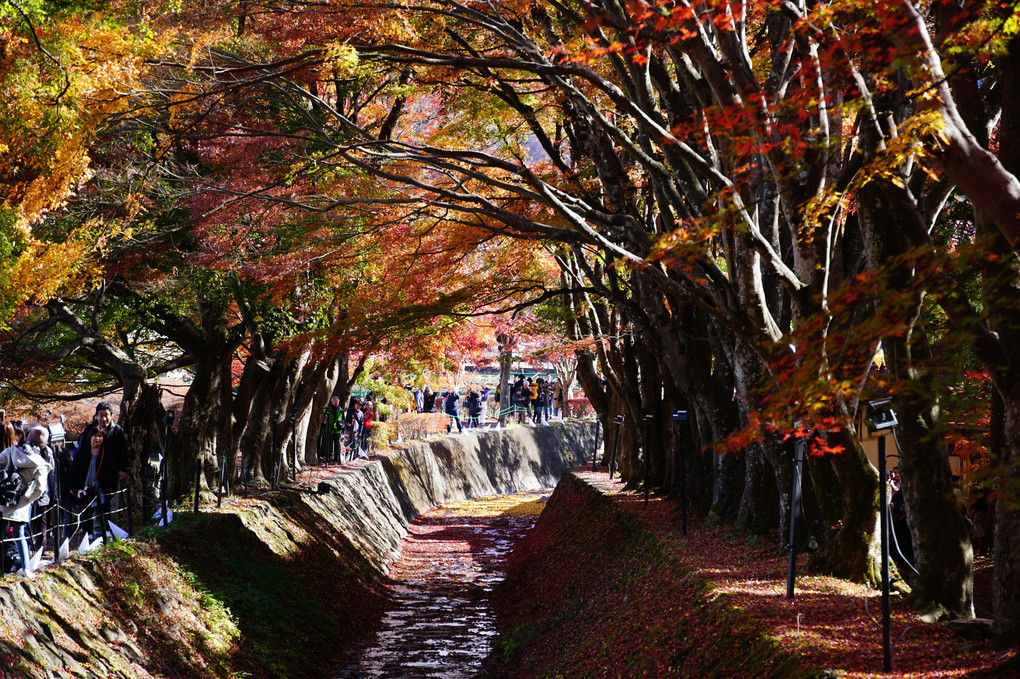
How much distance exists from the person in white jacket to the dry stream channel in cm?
517

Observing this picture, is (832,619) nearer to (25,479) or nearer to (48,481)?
(25,479)

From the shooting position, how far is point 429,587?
65.4ft

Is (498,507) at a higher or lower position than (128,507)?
lower

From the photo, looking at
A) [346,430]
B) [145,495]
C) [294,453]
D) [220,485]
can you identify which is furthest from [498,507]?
[145,495]

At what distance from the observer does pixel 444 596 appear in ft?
62.7

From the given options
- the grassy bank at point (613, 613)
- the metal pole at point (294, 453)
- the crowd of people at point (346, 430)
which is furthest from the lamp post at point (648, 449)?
the crowd of people at point (346, 430)

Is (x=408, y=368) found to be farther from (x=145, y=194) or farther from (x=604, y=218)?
(x=604, y=218)

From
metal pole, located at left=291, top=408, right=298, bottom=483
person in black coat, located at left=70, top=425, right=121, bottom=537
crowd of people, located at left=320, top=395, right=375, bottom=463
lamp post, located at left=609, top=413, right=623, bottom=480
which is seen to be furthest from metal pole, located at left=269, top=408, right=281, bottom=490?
lamp post, located at left=609, top=413, right=623, bottom=480

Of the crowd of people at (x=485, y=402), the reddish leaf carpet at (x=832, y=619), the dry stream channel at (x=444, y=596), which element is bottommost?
the dry stream channel at (x=444, y=596)

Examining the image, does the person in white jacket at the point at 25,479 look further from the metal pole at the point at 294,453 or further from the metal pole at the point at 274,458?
the metal pole at the point at 294,453

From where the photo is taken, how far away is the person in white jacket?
30.8 ft

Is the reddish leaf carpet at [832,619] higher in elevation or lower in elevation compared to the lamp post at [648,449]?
lower

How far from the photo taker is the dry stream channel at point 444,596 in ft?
46.3

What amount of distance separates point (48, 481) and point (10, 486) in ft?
2.86
